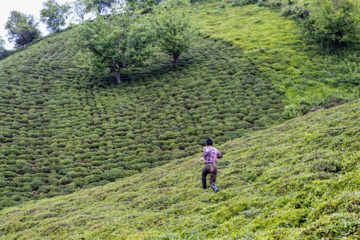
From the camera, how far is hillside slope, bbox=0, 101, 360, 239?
7059 mm

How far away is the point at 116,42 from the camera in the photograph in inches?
1662

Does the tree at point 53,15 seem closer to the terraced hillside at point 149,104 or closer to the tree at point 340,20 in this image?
the terraced hillside at point 149,104

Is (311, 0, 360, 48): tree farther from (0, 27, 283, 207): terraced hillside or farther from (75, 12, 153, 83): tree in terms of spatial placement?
(75, 12, 153, 83): tree

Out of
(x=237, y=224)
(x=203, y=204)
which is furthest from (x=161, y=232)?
(x=237, y=224)

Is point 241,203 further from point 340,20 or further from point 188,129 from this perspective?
point 340,20

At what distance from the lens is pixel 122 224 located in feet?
39.8

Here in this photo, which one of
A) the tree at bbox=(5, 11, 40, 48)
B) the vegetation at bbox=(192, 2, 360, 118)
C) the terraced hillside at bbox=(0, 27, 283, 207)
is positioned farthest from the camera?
the tree at bbox=(5, 11, 40, 48)

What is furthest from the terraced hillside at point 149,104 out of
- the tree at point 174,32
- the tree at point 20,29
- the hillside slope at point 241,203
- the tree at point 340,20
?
the tree at point 20,29

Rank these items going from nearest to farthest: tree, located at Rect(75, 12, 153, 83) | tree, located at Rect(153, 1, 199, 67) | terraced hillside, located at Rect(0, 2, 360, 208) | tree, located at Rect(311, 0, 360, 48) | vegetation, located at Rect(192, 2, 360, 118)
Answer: terraced hillside, located at Rect(0, 2, 360, 208) → vegetation, located at Rect(192, 2, 360, 118) → tree, located at Rect(311, 0, 360, 48) → tree, located at Rect(75, 12, 153, 83) → tree, located at Rect(153, 1, 199, 67)

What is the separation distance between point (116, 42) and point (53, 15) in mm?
56955

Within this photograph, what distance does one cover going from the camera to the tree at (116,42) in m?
40.9

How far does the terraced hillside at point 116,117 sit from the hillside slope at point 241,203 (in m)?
5.58

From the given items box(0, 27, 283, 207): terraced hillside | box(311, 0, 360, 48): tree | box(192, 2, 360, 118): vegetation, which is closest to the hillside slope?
box(0, 27, 283, 207): terraced hillside

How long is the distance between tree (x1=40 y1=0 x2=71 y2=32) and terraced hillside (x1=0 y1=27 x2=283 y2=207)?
43618mm
